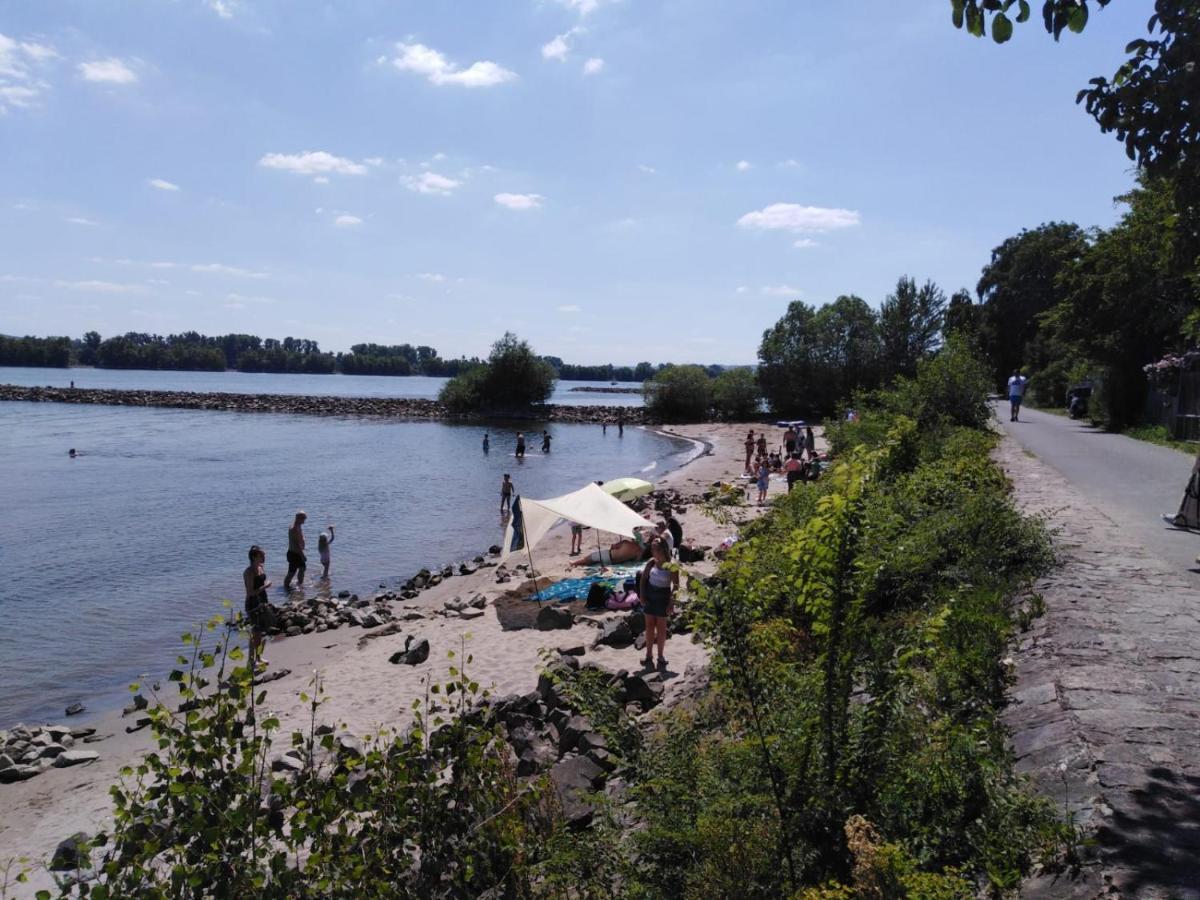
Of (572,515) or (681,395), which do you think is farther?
(681,395)

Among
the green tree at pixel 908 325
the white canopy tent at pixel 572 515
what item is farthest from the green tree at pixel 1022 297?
the white canopy tent at pixel 572 515

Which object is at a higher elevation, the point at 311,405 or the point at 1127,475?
the point at 1127,475

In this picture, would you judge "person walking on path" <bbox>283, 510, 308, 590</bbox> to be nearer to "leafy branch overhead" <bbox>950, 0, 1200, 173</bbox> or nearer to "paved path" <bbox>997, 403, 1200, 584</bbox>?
"paved path" <bbox>997, 403, 1200, 584</bbox>

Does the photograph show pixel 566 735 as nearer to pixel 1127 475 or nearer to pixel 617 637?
pixel 617 637

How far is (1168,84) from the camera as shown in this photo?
4766mm

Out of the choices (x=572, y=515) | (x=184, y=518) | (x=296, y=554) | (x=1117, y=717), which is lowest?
(x=184, y=518)

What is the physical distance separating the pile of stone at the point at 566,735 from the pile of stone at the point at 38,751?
18.3ft

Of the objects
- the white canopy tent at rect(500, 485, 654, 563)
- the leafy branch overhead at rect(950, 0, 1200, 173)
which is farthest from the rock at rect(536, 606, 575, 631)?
the leafy branch overhead at rect(950, 0, 1200, 173)

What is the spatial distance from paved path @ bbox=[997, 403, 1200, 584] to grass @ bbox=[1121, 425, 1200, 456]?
31 centimetres

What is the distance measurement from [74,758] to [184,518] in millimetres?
20461

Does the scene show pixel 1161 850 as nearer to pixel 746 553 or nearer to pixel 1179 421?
pixel 746 553

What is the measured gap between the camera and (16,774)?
9617 mm

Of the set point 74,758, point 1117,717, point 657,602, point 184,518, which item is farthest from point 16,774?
point 184,518

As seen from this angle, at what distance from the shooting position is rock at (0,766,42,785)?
9.56 meters
